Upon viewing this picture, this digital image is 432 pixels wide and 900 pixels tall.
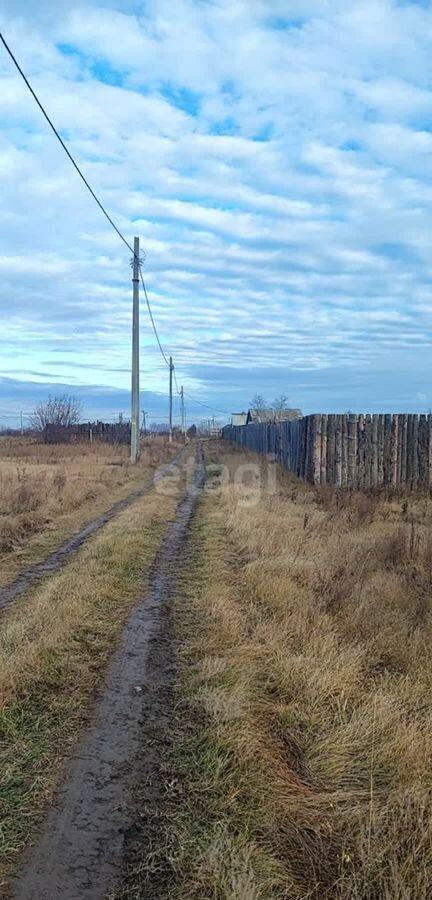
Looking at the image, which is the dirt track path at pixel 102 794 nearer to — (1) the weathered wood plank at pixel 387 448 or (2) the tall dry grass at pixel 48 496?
(2) the tall dry grass at pixel 48 496

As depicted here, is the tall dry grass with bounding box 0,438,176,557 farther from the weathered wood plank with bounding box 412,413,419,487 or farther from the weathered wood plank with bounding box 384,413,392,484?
the weathered wood plank with bounding box 412,413,419,487

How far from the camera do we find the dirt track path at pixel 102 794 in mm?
2434

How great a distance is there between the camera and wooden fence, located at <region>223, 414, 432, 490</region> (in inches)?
555

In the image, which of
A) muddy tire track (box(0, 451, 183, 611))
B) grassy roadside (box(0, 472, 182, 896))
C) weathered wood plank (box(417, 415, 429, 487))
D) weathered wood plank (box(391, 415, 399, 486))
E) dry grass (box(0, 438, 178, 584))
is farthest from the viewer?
weathered wood plank (box(391, 415, 399, 486))

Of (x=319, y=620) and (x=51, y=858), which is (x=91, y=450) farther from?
(x=51, y=858)

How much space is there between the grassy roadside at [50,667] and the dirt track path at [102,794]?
0.29ft

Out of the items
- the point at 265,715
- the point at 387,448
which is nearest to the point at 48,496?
the point at 387,448

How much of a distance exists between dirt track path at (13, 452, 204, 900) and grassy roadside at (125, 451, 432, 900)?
0.15 meters

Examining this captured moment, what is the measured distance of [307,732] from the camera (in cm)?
360

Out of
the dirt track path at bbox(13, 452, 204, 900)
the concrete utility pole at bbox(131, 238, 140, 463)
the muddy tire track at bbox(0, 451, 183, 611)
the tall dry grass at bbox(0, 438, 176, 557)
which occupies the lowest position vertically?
the dirt track path at bbox(13, 452, 204, 900)

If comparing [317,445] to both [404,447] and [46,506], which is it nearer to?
[404,447]

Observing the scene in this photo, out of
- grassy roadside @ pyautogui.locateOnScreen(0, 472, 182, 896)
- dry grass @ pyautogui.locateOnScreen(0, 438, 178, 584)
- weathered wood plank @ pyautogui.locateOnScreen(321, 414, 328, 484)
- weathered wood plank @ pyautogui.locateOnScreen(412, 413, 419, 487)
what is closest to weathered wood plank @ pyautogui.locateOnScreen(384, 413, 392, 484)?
weathered wood plank @ pyautogui.locateOnScreen(412, 413, 419, 487)

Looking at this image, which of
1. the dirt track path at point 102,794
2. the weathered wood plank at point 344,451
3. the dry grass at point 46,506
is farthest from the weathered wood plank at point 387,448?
the dirt track path at point 102,794

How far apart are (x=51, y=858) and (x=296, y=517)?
874cm
